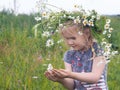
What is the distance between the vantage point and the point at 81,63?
336 cm

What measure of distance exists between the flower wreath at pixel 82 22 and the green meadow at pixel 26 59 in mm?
842

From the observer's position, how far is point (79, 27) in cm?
319

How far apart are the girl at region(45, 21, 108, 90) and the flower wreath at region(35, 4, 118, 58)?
41mm

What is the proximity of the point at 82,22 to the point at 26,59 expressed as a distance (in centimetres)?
204

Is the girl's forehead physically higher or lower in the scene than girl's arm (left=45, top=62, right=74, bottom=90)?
higher

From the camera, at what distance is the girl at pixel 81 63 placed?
3.12m

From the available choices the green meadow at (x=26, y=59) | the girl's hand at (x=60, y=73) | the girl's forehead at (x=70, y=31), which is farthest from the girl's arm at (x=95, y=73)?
the green meadow at (x=26, y=59)

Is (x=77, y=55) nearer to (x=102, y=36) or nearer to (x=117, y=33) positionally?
(x=102, y=36)

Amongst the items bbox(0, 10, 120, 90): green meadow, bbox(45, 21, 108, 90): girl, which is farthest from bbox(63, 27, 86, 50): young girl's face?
bbox(0, 10, 120, 90): green meadow

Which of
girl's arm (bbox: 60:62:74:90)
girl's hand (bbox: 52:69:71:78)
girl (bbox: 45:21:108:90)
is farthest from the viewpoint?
girl's arm (bbox: 60:62:74:90)

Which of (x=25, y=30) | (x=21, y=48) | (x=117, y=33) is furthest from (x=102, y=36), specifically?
(x=117, y=33)

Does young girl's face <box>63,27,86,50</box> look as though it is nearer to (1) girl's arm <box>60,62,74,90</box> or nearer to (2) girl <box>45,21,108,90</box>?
(2) girl <box>45,21,108,90</box>

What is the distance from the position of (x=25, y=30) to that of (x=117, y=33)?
1.80m

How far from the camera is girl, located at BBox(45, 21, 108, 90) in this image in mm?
3123
